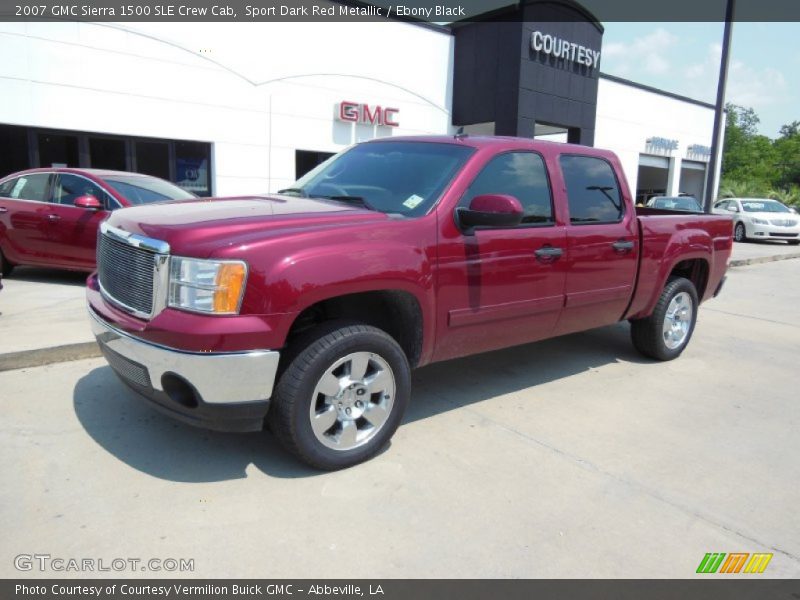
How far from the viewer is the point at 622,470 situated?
3.55 meters

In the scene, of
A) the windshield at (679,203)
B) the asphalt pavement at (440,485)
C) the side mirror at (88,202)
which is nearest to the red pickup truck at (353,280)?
the asphalt pavement at (440,485)

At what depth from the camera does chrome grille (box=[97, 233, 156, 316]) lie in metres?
3.12

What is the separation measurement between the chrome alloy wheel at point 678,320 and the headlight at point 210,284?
4.22m

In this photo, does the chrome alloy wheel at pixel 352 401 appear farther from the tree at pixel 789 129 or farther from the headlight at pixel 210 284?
the tree at pixel 789 129

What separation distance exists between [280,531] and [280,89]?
44.8 ft

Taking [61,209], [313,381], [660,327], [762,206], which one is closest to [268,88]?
[61,209]

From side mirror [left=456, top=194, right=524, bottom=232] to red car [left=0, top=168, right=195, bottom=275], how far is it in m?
5.48

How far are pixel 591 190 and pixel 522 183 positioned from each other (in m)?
0.85

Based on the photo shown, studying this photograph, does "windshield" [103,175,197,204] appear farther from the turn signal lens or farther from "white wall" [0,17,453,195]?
the turn signal lens

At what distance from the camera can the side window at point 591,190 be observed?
15.1 ft

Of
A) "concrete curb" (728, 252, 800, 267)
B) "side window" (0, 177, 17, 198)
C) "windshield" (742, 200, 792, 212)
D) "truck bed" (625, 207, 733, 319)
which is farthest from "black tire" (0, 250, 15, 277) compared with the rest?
"windshield" (742, 200, 792, 212)

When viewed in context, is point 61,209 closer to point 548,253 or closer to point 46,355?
point 46,355

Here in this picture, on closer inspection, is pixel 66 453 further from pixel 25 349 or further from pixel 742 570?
pixel 742 570

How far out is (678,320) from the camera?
19.3ft
